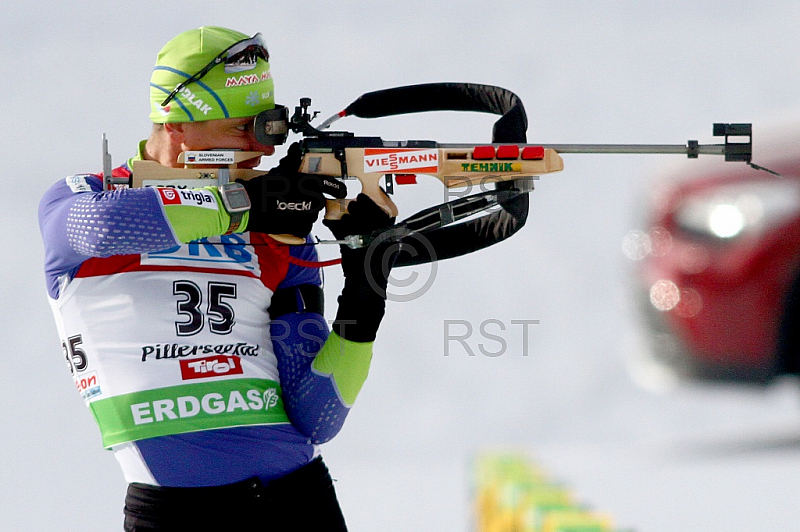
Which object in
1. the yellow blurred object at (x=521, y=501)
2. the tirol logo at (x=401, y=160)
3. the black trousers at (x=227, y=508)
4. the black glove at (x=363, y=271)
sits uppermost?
the tirol logo at (x=401, y=160)

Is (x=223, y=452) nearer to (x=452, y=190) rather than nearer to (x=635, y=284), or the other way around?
(x=452, y=190)

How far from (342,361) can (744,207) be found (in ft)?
10.5

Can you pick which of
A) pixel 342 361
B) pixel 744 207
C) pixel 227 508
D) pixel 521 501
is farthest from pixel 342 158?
pixel 744 207

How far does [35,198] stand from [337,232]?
459cm

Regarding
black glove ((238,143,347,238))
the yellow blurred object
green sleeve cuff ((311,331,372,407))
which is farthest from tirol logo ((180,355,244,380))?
the yellow blurred object

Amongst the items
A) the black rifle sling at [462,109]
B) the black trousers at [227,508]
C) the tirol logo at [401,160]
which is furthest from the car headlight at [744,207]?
the black trousers at [227,508]

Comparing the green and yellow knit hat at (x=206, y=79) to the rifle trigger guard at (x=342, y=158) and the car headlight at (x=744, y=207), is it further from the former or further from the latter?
the car headlight at (x=744, y=207)

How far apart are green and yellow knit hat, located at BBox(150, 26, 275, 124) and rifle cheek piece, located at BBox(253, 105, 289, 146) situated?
4 cm

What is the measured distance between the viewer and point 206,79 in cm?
231

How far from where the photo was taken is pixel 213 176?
2299 millimetres

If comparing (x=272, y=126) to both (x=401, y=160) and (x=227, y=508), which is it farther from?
(x=227, y=508)

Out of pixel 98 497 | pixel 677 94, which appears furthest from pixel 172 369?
pixel 677 94

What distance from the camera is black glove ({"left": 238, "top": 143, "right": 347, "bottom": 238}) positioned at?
86.3 inches

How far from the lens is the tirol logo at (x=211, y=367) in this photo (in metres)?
2.18
